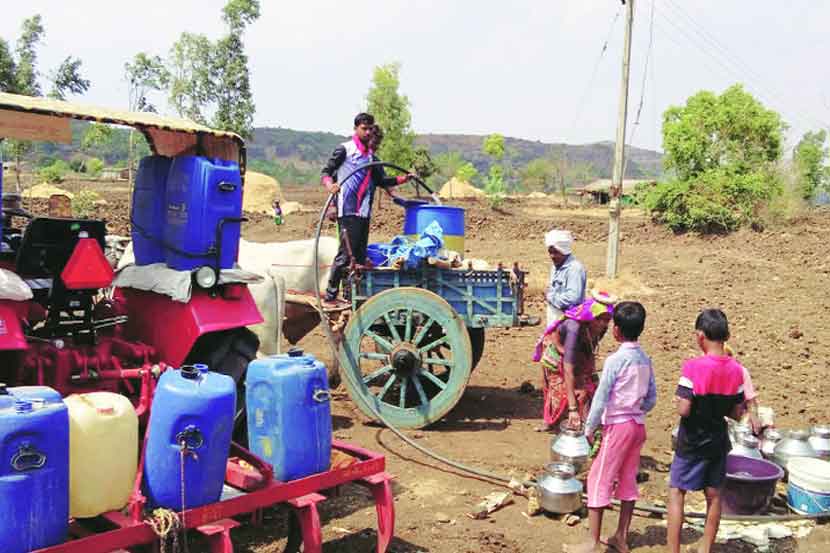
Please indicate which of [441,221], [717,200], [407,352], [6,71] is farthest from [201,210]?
[717,200]

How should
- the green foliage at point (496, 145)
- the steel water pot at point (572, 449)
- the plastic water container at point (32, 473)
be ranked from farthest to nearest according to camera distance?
the green foliage at point (496, 145), the steel water pot at point (572, 449), the plastic water container at point (32, 473)

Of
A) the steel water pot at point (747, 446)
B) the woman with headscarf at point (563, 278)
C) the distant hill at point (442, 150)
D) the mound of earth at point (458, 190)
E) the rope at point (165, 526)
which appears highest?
the distant hill at point (442, 150)

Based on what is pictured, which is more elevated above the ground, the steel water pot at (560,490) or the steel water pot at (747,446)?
the steel water pot at (747,446)

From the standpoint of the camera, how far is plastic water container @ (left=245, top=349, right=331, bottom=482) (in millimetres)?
3943

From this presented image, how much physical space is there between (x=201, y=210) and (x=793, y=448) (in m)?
4.34

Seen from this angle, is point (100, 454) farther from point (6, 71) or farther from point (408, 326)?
point (6, 71)

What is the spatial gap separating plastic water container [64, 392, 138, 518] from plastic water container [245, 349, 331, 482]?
30.0 inches

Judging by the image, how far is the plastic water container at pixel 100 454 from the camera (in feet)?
10.5

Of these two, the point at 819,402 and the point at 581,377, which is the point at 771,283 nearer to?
the point at 819,402

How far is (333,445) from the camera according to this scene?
4586mm

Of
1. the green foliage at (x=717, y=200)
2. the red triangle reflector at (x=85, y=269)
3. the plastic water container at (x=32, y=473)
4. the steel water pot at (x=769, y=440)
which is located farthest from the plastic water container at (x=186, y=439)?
the green foliage at (x=717, y=200)

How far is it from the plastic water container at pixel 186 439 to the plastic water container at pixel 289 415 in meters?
0.48

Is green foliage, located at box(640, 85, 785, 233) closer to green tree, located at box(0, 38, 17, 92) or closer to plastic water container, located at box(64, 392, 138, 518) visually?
green tree, located at box(0, 38, 17, 92)

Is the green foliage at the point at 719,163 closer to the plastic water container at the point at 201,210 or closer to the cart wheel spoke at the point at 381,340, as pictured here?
the cart wheel spoke at the point at 381,340
